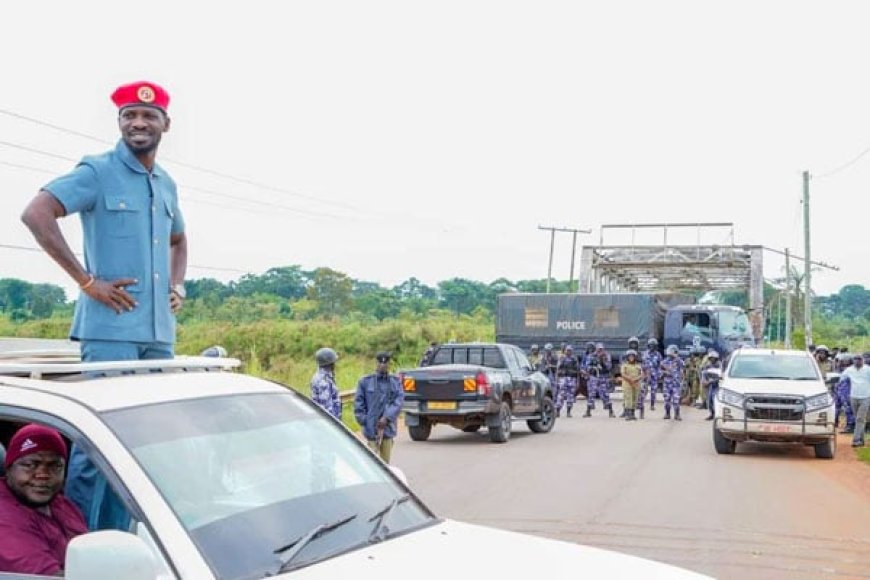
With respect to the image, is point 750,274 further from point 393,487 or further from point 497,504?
point 393,487

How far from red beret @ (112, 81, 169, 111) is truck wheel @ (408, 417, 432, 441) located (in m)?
14.1

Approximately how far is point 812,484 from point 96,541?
12.1 meters

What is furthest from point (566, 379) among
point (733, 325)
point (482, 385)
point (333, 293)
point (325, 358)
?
point (333, 293)

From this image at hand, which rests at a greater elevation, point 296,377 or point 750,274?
point 750,274

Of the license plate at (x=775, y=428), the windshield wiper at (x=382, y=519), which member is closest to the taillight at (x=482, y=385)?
the license plate at (x=775, y=428)

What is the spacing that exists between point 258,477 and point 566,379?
21898 mm

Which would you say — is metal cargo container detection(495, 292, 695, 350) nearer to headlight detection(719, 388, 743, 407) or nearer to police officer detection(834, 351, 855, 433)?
police officer detection(834, 351, 855, 433)

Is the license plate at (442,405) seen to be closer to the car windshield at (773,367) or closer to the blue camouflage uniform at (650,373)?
the car windshield at (773,367)

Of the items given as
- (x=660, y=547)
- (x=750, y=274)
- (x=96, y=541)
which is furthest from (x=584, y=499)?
(x=750, y=274)

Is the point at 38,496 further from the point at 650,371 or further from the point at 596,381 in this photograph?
the point at 650,371

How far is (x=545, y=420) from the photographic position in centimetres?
2039

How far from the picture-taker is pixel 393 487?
3.94 metres

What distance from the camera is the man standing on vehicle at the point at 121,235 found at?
414 cm

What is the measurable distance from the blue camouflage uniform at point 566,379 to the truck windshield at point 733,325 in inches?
314
